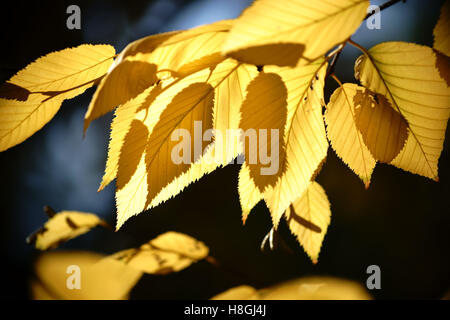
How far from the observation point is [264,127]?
0.11 m

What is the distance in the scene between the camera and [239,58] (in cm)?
7

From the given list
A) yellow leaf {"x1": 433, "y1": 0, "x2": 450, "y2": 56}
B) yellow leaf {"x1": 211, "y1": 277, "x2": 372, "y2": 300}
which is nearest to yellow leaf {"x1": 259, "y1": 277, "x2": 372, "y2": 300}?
yellow leaf {"x1": 211, "y1": 277, "x2": 372, "y2": 300}

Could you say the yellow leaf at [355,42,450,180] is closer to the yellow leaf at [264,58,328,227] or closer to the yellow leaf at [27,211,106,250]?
the yellow leaf at [264,58,328,227]

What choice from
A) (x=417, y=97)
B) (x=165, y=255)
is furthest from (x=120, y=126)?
(x=165, y=255)

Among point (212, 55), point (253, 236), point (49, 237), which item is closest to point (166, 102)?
point (212, 55)

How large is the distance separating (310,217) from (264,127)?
0.35ft

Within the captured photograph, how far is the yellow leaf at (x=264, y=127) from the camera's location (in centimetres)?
11

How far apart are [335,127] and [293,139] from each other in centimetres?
3

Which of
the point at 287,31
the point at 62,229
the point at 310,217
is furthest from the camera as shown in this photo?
the point at 62,229

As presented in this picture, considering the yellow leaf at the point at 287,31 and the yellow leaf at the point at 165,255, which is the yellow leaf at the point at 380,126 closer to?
the yellow leaf at the point at 287,31

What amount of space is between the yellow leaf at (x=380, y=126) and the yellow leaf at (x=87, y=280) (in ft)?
1.04

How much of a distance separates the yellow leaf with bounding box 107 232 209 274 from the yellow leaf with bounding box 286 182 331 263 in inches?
7.3

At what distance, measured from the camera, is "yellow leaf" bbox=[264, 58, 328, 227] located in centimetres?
11

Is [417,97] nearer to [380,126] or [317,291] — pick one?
[380,126]
